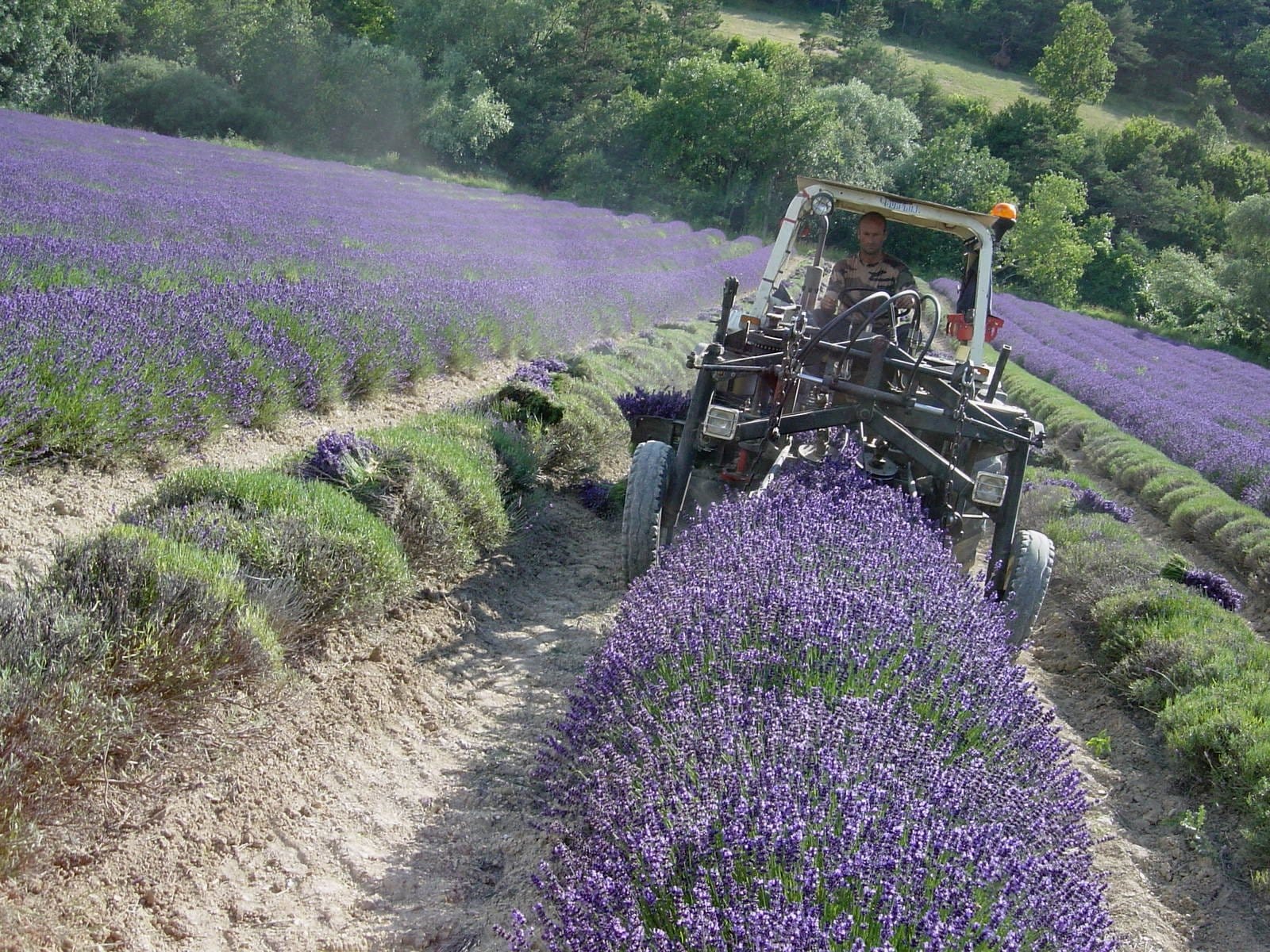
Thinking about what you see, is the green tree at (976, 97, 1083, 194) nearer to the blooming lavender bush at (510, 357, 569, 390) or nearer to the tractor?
the blooming lavender bush at (510, 357, 569, 390)

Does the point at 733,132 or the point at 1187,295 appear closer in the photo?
the point at 1187,295

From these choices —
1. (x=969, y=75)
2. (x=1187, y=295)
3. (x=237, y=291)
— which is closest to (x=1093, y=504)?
(x=237, y=291)

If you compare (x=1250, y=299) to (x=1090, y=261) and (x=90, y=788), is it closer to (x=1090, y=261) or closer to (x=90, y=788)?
(x=1090, y=261)

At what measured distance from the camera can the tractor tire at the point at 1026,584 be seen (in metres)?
5.11

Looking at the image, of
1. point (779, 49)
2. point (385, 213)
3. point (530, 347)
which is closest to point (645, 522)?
point (530, 347)

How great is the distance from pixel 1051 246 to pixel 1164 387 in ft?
74.4

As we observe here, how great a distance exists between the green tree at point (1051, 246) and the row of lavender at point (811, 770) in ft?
126

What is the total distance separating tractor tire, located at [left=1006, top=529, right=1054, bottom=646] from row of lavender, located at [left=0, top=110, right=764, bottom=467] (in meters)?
4.34

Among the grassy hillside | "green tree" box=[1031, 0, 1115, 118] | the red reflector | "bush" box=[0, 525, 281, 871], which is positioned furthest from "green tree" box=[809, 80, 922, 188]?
"bush" box=[0, 525, 281, 871]

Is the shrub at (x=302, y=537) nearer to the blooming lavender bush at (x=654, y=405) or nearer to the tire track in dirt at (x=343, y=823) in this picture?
the tire track in dirt at (x=343, y=823)

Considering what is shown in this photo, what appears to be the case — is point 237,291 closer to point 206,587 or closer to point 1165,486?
point 206,587

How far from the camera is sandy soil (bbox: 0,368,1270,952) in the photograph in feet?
9.06

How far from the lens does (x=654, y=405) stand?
788 centimetres

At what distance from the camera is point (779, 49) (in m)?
54.3
